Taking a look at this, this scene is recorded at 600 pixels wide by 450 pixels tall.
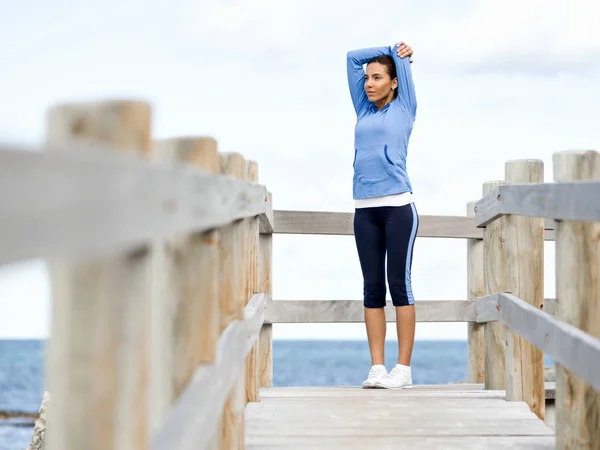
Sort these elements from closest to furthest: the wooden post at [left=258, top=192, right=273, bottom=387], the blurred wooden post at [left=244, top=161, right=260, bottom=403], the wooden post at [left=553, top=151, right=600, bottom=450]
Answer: the wooden post at [left=553, top=151, right=600, bottom=450] < the blurred wooden post at [left=244, top=161, right=260, bottom=403] < the wooden post at [left=258, top=192, right=273, bottom=387]

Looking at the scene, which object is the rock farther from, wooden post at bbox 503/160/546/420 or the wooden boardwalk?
wooden post at bbox 503/160/546/420

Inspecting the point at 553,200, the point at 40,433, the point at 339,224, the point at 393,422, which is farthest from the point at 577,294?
the point at 40,433

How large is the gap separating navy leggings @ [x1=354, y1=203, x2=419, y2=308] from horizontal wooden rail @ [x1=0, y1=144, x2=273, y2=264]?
3596 mm

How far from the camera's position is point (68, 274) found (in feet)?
4.33

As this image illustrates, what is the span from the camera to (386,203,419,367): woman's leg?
5316 millimetres

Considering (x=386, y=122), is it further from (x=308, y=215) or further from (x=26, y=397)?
(x=26, y=397)

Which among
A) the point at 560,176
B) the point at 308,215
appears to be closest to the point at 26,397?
the point at 308,215

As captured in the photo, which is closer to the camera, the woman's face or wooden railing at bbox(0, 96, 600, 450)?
wooden railing at bbox(0, 96, 600, 450)

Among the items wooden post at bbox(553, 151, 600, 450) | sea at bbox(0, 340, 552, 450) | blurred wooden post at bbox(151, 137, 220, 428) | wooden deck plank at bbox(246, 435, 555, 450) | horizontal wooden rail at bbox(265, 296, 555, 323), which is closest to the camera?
blurred wooden post at bbox(151, 137, 220, 428)

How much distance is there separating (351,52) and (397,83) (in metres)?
0.43

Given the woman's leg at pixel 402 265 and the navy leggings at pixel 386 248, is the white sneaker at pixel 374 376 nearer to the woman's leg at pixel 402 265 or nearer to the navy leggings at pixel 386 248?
the woman's leg at pixel 402 265

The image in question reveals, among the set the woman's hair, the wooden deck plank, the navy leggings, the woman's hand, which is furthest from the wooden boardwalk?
the woman's hand

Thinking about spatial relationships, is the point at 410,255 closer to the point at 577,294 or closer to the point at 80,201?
the point at 577,294

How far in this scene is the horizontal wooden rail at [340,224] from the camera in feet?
21.8
